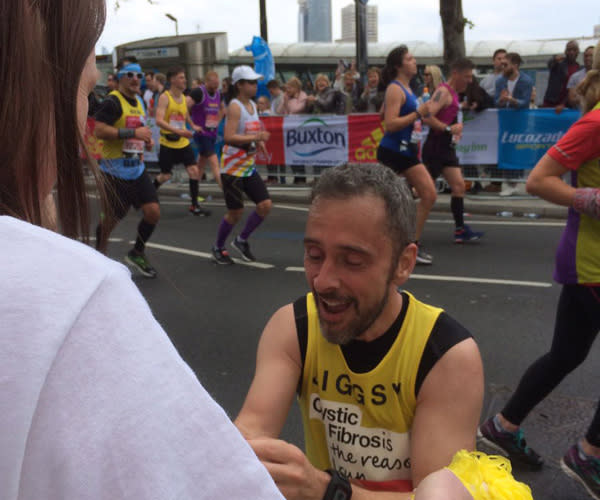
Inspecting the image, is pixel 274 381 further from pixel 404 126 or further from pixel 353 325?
pixel 404 126

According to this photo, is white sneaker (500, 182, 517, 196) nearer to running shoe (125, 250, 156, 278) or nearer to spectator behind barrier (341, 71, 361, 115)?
spectator behind barrier (341, 71, 361, 115)

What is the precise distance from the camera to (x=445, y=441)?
1.52 meters

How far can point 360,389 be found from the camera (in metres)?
1.68

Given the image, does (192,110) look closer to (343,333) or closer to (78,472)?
(343,333)

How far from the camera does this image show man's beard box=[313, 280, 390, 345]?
167cm

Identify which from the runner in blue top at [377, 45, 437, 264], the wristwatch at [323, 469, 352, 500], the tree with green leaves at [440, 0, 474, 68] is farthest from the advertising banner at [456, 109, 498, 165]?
the wristwatch at [323, 469, 352, 500]

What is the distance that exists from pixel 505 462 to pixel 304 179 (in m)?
11.6

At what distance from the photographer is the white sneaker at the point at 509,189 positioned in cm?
1035

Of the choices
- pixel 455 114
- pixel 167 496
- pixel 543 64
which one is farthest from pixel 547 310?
pixel 543 64

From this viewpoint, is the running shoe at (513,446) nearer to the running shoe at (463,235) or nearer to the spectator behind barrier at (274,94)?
the running shoe at (463,235)

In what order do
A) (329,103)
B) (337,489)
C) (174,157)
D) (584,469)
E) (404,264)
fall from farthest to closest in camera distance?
(329,103)
(174,157)
(584,469)
(404,264)
(337,489)

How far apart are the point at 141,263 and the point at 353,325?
5054 millimetres

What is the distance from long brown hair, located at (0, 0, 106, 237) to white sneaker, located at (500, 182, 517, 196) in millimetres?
10332

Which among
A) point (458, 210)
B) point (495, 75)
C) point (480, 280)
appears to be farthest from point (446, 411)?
point (495, 75)
